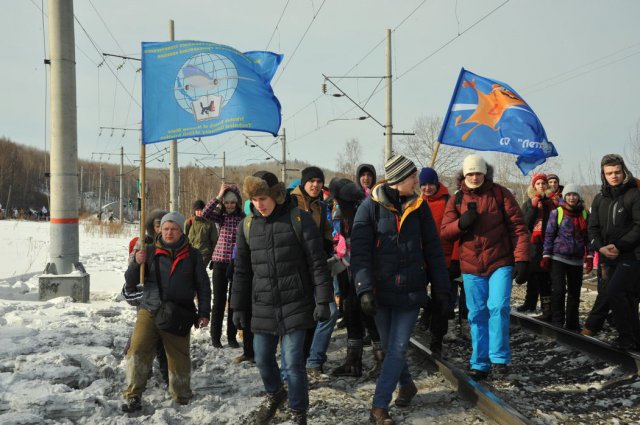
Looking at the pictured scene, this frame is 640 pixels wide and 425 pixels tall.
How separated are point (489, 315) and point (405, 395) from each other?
4.11 feet

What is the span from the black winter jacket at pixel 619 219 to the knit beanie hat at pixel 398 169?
2.99 meters

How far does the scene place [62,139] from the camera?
8.32 metres

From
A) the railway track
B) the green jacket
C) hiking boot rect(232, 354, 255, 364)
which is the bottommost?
the railway track

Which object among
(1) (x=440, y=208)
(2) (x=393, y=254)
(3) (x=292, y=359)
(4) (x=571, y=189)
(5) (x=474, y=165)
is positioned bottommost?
(3) (x=292, y=359)

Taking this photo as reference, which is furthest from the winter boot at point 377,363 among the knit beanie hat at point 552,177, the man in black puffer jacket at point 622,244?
the knit beanie hat at point 552,177

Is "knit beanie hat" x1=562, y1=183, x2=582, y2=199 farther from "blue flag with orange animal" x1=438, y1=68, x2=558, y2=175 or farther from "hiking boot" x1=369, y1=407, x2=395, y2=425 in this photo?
"hiking boot" x1=369, y1=407, x2=395, y2=425

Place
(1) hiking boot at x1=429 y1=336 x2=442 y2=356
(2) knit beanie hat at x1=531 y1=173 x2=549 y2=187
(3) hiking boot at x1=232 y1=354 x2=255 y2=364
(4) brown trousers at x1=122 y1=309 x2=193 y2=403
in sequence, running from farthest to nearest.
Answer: (2) knit beanie hat at x1=531 y1=173 x2=549 y2=187, (1) hiking boot at x1=429 y1=336 x2=442 y2=356, (3) hiking boot at x1=232 y1=354 x2=255 y2=364, (4) brown trousers at x1=122 y1=309 x2=193 y2=403

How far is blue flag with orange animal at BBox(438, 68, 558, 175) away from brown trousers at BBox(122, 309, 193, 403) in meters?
4.89

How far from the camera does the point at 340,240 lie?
17.7ft

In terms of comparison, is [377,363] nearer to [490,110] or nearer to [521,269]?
[521,269]

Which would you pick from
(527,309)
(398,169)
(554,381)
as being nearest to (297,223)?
(398,169)

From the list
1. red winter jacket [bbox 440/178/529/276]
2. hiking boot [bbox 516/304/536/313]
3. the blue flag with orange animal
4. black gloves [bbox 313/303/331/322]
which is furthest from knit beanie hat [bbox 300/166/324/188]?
hiking boot [bbox 516/304/536/313]

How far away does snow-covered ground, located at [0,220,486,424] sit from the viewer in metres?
3.94

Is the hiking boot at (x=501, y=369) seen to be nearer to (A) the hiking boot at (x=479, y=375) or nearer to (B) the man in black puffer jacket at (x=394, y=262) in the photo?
(A) the hiking boot at (x=479, y=375)
